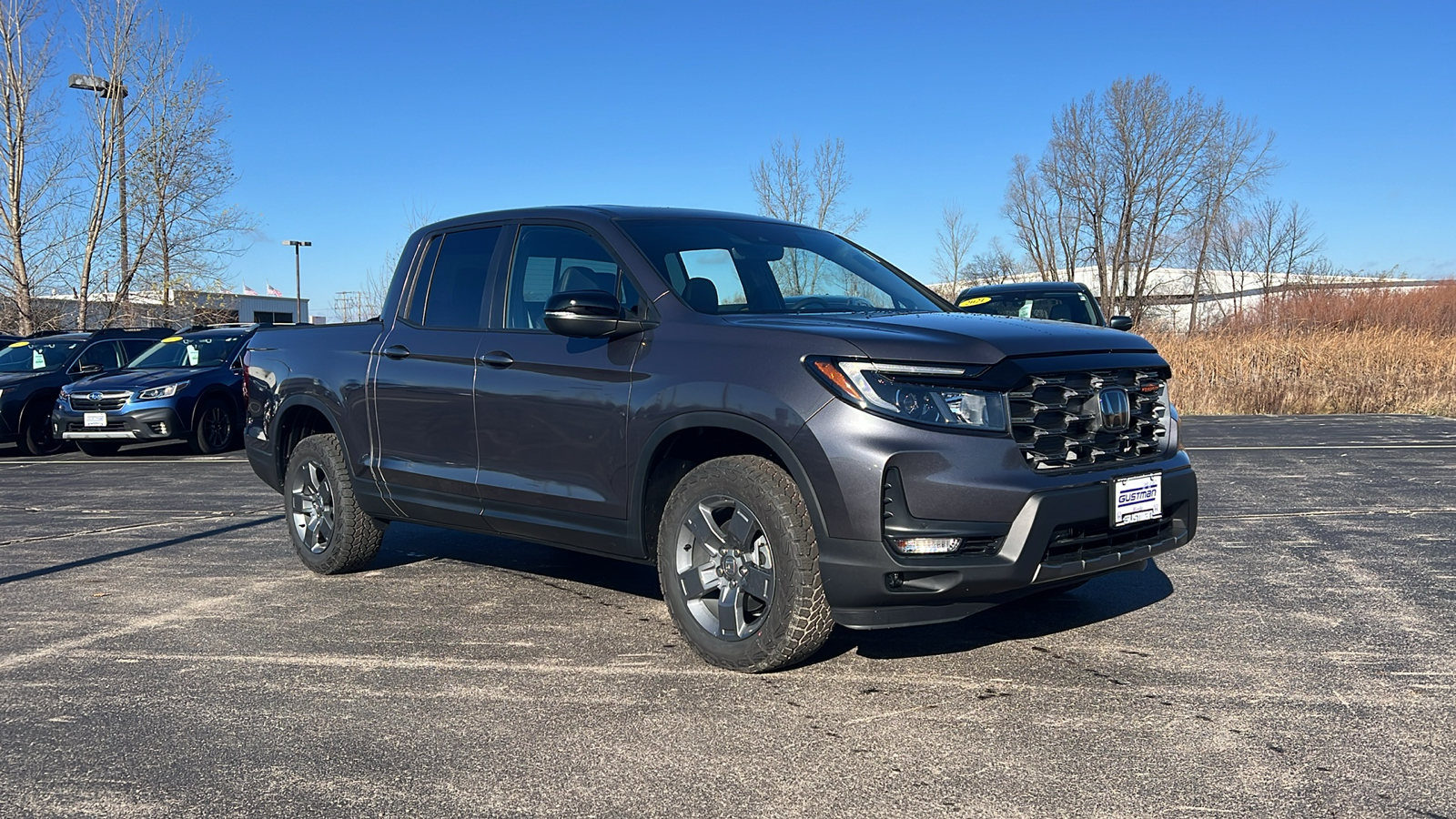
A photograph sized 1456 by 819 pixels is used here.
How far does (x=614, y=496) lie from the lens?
4914mm

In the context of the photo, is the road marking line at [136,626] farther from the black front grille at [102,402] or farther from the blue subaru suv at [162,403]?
the black front grille at [102,402]

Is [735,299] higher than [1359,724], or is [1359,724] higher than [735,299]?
[735,299]

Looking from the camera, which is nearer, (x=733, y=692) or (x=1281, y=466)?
(x=733, y=692)

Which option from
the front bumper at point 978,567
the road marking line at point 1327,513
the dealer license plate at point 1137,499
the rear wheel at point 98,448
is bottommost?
the rear wheel at point 98,448

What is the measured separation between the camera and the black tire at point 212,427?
15.1 meters

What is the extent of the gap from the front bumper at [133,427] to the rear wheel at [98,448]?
567mm

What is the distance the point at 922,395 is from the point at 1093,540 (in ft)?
2.81

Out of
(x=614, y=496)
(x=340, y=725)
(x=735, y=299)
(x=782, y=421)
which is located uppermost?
(x=735, y=299)

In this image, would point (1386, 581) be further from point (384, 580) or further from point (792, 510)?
point (384, 580)

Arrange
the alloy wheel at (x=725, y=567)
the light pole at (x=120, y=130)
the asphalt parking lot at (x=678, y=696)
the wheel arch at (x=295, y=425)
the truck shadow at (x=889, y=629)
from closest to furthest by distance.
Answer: the asphalt parking lot at (x=678, y=696) → the alloy wheel at (x=725, y=567) → the truck shadow at (x=889, y=629) → the wheel arch at (x=295, y=425) → the light pole at (x=120, y=130)

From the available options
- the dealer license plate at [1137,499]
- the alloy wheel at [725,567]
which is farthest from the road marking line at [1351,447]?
the alloy wheel at [725,567]

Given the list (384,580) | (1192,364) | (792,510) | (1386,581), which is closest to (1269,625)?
(1386,581)

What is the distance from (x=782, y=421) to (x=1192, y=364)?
720 inches

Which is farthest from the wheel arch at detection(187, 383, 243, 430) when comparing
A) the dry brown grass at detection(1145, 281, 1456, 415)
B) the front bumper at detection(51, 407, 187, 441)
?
the dry brown grass at detection(1145, 281, 1456, 415)
